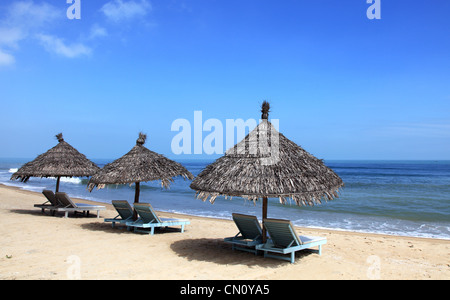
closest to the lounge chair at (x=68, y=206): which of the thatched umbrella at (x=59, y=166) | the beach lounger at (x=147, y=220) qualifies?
the thatched umbrella at (x=59, y=166)

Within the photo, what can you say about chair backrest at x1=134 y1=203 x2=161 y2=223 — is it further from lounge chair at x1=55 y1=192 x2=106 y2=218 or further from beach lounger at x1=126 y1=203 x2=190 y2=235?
lounge chair at x1=55 y1=192 x2=106 y2=218

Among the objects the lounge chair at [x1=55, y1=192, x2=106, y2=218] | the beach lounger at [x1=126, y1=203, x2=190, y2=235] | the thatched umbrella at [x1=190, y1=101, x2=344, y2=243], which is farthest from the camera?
the lounge chair at [x1=55, y1=192, x2=106, y2=218]

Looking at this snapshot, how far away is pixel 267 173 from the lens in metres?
5.81

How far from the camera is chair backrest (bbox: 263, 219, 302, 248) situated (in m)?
5.67

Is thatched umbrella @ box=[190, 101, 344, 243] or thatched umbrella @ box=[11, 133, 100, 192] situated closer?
thatched umbrella @ box=[190, 101, 344, 243]

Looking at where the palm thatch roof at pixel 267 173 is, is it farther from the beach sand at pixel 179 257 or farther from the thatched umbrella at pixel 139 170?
the thatched umbrella at pixel 139 170

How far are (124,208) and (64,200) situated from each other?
3176 mm

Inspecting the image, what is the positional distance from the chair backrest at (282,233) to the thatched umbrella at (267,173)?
40cm

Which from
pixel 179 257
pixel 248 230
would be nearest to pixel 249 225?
pixel 248 230

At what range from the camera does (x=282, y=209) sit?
55.1 ft

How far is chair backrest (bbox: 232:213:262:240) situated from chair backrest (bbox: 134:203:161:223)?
2.59 metres

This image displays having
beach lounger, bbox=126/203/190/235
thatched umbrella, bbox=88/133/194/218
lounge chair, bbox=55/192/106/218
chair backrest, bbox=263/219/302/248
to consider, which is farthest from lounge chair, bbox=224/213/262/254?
lounge chair, bbox=55/192/106/218

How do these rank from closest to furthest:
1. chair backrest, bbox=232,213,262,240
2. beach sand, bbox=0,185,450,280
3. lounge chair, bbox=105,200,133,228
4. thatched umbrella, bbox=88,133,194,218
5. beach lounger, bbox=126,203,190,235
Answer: beach sand, bbox=0,185,450,280, chair backrest, bbox=232,213,262,240, beach lounger, bbox=126,203,190,235, thatched umbrella, bbox=88,133,194,218, lounge chair, bbox=105,200,133,228
